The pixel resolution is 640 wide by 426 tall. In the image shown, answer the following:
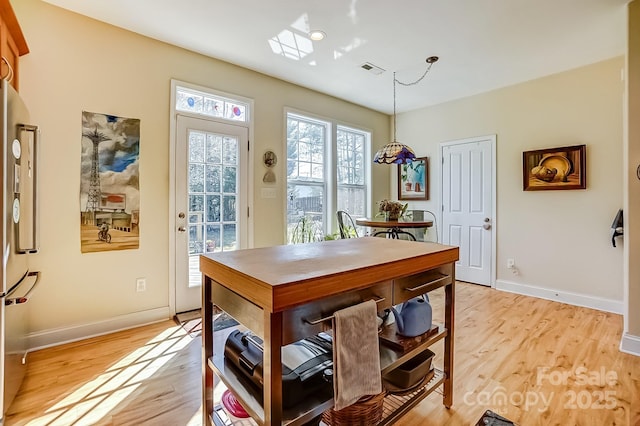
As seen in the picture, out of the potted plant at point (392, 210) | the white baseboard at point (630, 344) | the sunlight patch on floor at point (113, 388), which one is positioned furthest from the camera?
the potted plant at point (392, 210)

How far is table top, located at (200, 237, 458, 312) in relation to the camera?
98cm

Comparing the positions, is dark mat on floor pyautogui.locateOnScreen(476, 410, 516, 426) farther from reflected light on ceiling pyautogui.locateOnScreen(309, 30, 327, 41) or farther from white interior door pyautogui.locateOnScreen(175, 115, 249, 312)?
reflected light on ceiling pyautogui.locateOnScreen(309, 30, 327, 41)

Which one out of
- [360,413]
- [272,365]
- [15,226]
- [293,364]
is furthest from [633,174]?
[15,226]

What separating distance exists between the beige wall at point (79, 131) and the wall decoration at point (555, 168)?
3879 mm

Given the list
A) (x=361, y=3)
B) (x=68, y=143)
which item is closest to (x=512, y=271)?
(x=361, y=3)

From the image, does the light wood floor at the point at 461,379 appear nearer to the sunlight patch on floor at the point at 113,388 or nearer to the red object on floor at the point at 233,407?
the sunlight patch on floor at the point at 113,388

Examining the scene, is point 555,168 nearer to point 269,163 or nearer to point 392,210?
point 392,210

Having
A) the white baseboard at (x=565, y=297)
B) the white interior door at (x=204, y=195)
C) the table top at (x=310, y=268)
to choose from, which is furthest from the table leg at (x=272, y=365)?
the white baseboard at (x=565, y=297)

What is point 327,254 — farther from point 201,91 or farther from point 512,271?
point 512,271

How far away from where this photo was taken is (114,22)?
272cm

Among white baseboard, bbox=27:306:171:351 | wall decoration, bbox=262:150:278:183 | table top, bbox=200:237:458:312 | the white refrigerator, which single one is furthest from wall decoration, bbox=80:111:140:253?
table top, bbox=200:237:458:312

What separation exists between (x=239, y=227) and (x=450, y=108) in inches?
143

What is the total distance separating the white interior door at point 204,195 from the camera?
3.18m

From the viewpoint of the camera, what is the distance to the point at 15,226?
1.67 m
